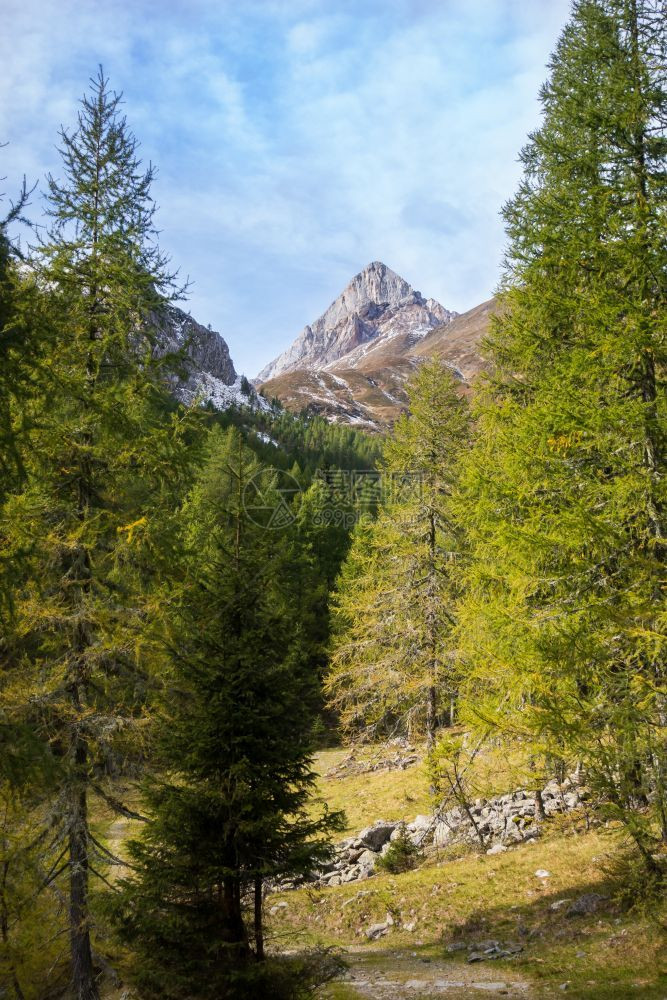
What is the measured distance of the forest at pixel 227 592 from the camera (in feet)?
21.5

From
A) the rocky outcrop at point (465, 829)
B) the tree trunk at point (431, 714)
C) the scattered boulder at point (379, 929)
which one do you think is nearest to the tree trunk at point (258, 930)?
the scattered boulder at point (379, 929)

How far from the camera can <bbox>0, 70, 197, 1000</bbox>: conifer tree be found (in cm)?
722

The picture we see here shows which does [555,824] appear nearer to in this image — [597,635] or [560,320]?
[597,635]

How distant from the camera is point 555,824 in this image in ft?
39.0

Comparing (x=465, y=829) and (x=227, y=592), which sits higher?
(x=227, y=592)

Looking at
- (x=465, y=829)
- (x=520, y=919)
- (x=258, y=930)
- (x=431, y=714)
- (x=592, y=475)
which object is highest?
(x=592, y=475)

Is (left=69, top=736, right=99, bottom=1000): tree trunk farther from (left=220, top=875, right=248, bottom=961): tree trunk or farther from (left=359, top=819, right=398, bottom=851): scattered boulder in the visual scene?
(left=359, top=819, right=398, bottom=851): scattered boulder

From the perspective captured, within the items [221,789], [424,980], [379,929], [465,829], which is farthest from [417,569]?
[221,789]

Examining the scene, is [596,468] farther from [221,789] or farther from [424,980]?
[424,980]

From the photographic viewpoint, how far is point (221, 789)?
6.71 meters

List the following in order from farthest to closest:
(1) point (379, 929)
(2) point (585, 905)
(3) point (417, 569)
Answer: (3) point (417, 569) → (1) point (379, 929) → (2) point (585, 905)

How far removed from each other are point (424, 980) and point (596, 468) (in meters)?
7.47

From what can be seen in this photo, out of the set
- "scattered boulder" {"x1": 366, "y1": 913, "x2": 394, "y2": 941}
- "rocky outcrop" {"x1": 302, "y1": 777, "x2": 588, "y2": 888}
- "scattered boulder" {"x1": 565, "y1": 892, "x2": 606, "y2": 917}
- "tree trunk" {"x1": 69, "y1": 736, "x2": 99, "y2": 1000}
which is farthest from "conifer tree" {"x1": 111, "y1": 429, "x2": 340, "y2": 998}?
"rocky outcrop" {"x1": 302, "y1": 777, "x2": 588, "y2": 888}

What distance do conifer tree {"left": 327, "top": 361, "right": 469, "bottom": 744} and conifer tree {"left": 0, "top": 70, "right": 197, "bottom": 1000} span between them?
1012cm
